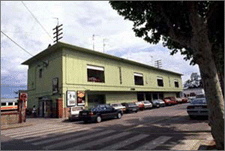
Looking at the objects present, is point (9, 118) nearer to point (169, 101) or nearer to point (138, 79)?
point (138, 79)

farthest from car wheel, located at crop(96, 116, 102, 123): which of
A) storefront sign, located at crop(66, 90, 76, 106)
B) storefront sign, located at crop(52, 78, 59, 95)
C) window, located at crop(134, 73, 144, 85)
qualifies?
window, located at crop(134, 73, 144, 85)

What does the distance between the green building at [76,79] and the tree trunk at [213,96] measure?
19403mm

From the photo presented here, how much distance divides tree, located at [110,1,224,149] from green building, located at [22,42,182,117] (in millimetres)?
16113

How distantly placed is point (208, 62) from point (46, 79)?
24509mm

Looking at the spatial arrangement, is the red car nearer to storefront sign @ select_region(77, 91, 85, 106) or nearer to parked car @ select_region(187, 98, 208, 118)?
storefront sign @ select_region(77, 91, 85, 106)

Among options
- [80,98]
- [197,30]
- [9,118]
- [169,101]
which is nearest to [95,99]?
[80,98]

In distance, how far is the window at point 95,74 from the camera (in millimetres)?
27934

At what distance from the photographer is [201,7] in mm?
9031

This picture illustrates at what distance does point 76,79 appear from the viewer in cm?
2525

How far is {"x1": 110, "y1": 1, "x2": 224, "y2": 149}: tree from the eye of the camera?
19.5 ft

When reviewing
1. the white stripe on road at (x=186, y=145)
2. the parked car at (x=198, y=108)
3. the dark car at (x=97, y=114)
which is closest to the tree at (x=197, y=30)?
the white stripe on road at (x=186, y=145)

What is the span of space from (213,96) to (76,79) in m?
20.9

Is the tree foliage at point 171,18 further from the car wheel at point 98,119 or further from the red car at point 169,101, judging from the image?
the red car at point 169,101

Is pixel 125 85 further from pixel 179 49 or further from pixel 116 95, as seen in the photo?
pixel 179 49
